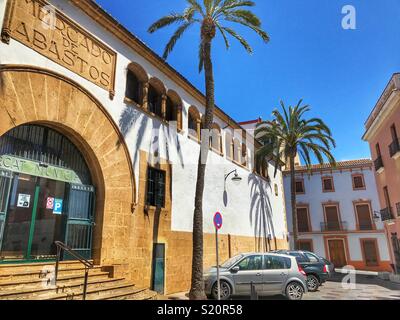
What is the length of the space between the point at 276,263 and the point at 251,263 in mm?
935

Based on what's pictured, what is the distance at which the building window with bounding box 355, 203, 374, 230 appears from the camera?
34.6 meters

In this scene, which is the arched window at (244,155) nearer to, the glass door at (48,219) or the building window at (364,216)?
the glass door at (48,219)

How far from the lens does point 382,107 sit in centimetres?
2112

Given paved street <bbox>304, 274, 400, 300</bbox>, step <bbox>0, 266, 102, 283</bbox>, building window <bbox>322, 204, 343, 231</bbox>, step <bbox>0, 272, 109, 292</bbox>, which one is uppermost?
building window <bbox>322, 204, 343, 231</bbox>

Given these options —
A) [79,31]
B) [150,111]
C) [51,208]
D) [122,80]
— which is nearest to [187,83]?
[150,111]

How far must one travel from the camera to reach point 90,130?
34.5 ft

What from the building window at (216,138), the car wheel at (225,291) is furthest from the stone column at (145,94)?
the car wheel at (225,291)

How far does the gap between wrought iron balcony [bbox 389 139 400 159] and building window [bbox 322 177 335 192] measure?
17.5 metres

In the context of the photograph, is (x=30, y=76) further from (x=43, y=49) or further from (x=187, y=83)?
(x=187, y=83)

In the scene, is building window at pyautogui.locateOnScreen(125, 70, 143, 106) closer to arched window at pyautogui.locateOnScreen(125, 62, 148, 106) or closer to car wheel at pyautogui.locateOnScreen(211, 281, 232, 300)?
arched window at pyautogui.locateOnScreen(125, 62, 148, 106)

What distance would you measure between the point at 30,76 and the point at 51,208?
3976 millimetres

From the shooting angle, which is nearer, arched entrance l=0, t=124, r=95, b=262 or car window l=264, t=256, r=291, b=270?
arched entrance l=0, t=124, r=95, b=262

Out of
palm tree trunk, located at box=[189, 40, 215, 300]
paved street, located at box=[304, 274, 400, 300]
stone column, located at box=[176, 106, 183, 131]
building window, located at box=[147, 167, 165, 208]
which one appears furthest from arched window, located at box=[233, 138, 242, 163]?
paved street, located at box=[304, 274, 400, 300]

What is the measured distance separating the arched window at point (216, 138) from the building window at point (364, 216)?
23372 millimetres
